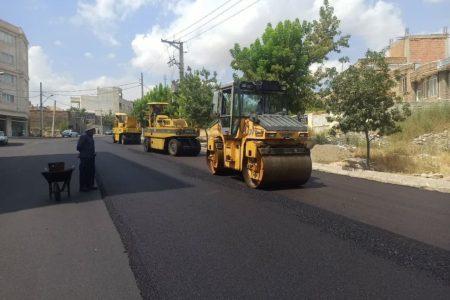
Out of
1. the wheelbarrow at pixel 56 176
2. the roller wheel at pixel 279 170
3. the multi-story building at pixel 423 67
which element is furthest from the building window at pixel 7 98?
the roller wheel at pixel 279 170

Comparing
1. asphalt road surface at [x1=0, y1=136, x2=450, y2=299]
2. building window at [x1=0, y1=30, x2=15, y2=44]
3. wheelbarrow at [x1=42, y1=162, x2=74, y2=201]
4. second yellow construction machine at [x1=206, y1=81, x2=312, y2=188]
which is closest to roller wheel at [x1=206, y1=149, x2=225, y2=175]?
second yellow construction machine at [x1=206, y1=81, x2=312, y2=188]

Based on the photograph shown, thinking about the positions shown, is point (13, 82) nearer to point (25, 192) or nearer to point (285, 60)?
point (285, 60)

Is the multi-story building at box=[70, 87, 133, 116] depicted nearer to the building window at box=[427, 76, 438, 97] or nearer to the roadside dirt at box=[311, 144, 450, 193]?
the building window at box=[427, 76, 438, 97]

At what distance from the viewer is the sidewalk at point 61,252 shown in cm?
473

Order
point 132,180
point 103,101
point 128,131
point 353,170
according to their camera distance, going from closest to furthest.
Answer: point 132,180, point 353,170, point 128,131, point 103,101

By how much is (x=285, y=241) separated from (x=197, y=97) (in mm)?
24860

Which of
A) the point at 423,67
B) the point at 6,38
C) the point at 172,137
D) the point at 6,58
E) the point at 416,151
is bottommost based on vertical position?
the point at 416,151

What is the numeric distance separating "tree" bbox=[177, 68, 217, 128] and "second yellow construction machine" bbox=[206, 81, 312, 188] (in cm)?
1686

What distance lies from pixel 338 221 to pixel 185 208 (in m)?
2.89

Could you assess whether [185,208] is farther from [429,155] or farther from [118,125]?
[118,125]

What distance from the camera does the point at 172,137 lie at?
79.5 feet

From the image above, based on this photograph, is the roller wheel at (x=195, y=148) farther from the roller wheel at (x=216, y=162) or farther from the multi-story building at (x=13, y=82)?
the multi-story building at (x=13, y=82)

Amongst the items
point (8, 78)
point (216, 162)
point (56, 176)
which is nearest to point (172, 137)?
point (216, 162)

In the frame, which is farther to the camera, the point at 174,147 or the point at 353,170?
the point at 174,147
